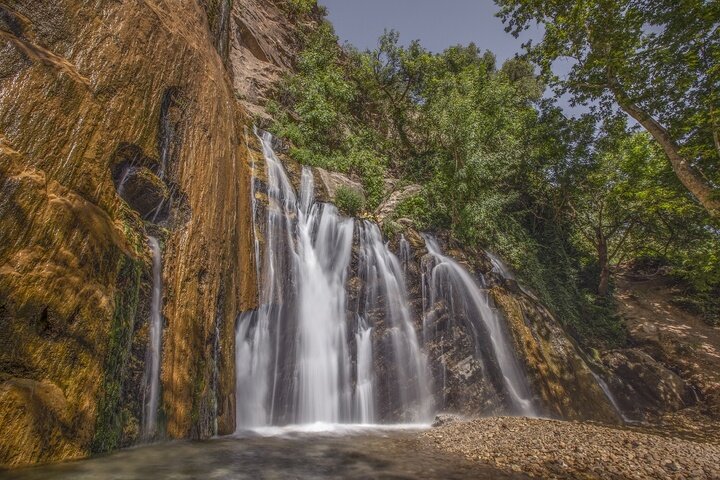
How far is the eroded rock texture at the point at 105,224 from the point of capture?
360cm

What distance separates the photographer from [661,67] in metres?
11.3

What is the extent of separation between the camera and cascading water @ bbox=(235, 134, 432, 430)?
340 inches

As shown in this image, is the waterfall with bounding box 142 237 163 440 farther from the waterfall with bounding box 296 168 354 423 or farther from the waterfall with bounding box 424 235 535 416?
the waterfall with bounding box 424 235 535 416

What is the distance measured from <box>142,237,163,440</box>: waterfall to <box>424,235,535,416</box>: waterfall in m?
8.53

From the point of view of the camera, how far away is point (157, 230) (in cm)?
571

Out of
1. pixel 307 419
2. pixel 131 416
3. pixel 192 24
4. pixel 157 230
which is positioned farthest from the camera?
pixel 307 419

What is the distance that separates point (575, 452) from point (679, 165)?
30.6 ft

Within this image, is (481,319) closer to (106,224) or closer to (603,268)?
(603,268)

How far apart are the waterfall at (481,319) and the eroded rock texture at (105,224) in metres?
7.08

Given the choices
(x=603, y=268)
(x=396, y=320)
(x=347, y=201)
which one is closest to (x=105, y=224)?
(x=396, y=320)

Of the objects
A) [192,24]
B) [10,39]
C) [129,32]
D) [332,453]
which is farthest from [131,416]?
[192,24]

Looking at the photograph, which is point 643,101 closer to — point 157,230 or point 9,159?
point 157,230

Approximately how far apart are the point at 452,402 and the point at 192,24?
11820mm

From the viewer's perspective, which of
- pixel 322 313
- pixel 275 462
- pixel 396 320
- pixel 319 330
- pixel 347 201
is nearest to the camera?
pixel 275 462
